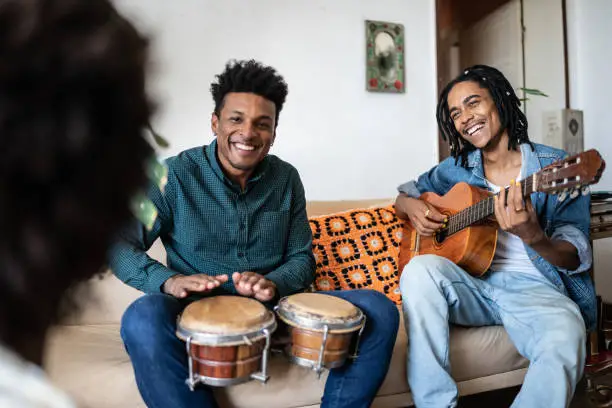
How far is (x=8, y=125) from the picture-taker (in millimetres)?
443

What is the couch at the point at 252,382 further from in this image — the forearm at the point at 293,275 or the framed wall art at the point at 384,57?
the framed wall art at the point at 384,57

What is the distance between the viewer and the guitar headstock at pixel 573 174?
55.4 inches

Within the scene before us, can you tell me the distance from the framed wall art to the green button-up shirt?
55.3 inches

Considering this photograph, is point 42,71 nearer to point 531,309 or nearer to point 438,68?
point 531,309

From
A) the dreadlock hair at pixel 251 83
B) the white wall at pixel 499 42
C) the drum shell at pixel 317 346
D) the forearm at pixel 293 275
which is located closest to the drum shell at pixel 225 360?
the drum shell at pixel 317 346

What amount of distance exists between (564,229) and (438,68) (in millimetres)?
1607

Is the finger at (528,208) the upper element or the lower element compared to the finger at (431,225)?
upper

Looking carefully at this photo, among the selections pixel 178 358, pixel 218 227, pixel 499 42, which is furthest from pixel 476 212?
pixel 499 42

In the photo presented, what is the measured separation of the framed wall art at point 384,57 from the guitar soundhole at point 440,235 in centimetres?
119

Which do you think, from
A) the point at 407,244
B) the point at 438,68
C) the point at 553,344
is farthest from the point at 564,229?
the point at 438,68

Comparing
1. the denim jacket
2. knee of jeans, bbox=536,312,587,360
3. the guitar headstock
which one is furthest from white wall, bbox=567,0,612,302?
the guitar headstock

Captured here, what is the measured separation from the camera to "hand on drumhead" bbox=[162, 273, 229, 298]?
140 cm

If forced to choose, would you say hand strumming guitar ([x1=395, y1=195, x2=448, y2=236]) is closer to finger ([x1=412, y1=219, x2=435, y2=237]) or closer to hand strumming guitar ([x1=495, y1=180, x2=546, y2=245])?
finger ([x1=412, y1=219, x2=435, y2=237])

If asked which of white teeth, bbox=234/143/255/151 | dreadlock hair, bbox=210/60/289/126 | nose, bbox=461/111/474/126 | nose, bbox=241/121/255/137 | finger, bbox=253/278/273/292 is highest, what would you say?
dreadlock hair, bbox=210/60/289/126
